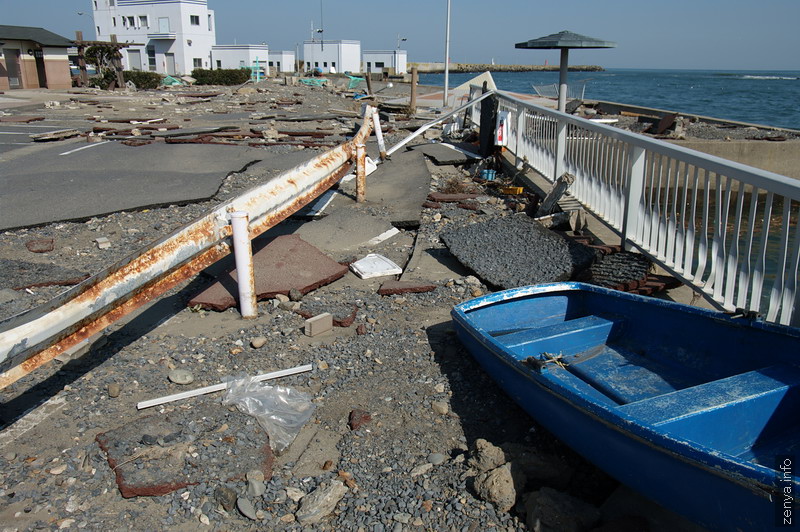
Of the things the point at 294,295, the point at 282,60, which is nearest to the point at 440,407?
the point at 294,295

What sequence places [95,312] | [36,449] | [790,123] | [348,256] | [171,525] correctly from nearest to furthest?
[171,525]
[36,449]
[95,312]
[348,256]
[790,123]

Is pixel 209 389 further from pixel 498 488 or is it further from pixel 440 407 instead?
pixel 498 488

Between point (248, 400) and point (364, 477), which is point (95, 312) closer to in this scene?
point (248, 400)

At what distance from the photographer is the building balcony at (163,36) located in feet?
225

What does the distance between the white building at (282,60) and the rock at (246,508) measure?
92.7 metres

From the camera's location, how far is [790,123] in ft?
114

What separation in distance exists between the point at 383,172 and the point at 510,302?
646cm

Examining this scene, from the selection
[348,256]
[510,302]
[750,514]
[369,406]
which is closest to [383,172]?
[348,256]

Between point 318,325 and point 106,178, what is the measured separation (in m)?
6.36

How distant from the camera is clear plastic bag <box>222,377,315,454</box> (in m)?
3.77

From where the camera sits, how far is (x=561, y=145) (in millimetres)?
8273

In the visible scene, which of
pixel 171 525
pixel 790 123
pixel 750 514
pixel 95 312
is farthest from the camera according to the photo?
pixel 790 123

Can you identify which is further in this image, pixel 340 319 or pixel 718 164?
pixel 340 319

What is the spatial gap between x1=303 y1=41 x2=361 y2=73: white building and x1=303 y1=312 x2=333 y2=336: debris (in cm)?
9519
